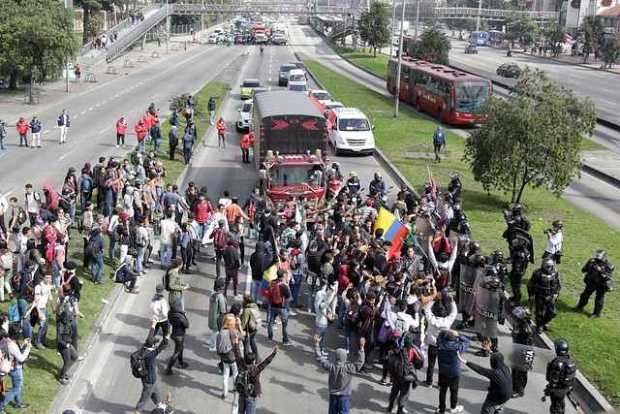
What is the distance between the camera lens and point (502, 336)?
15.1m

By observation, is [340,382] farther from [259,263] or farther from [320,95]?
[320,95]

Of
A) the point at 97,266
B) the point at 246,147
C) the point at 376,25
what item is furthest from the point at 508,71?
the point at 97,266

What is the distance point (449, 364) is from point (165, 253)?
8689 mm

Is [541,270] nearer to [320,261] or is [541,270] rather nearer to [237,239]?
[320,261]

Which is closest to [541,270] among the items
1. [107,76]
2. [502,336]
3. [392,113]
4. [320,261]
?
[502,336]

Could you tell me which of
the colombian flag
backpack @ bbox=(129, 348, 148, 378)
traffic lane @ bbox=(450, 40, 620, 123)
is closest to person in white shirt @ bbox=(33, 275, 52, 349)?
backpack @ bbox=(129, 348, 148, 378)

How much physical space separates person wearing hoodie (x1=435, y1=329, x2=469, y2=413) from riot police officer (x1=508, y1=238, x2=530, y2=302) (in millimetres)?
4819

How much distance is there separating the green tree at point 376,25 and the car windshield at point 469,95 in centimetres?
4985

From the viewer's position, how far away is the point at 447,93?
42.9 metres

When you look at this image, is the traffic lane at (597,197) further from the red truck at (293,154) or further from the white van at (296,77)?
the white van at (296,77)

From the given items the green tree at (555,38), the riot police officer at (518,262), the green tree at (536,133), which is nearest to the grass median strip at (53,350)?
the riot police officer at (518,262)

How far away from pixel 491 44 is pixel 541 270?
133752mm

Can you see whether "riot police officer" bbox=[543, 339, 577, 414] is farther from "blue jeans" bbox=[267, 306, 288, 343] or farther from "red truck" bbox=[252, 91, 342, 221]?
"red truck" bbox=[252, 91, 342, 221]

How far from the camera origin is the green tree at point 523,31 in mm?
119125
